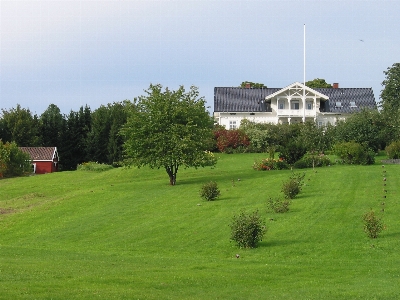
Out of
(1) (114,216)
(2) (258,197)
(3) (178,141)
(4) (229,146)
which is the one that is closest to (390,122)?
(4) (229,146)

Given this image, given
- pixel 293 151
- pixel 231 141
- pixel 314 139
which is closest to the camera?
pixel 293 151

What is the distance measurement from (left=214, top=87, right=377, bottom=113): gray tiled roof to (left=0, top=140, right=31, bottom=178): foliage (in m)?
26.0

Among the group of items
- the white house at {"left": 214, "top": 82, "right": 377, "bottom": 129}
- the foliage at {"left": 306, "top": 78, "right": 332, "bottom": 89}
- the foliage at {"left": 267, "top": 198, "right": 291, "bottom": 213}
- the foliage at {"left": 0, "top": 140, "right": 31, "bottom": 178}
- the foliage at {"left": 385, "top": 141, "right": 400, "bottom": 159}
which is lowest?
the foliage at {"left": 267, "top": 198, "right": 291, "bottom": 213}

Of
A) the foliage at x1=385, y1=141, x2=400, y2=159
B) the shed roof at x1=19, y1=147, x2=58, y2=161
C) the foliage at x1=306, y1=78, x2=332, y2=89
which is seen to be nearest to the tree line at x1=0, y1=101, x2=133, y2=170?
the shed roof at x1=19, y1=147, x2=58, y2=161

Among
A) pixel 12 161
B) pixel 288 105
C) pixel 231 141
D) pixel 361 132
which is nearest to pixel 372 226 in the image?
pixel 361 132

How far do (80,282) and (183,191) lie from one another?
2284cm

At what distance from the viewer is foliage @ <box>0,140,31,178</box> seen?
5794cm

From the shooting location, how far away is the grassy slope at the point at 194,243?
13.5 m

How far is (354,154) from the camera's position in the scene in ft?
149

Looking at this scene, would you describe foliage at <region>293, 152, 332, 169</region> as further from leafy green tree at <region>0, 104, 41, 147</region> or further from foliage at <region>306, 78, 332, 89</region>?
foliage at <region>306, 78, 332, 89</region>

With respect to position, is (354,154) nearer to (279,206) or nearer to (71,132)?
(279,206)

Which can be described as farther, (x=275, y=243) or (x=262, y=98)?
(x=262, y=98)

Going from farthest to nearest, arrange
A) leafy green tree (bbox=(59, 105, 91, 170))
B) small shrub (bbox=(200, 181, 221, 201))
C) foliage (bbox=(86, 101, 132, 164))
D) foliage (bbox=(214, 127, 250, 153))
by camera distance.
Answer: leafy green tree (bbox=(59, 105, 91, 170)), foliage (bbox=(86, 101, 132, 164)), foliage (bbox=(214, 127, 250, 153)), small shrub (bbox=(200, 181, 221, 201))

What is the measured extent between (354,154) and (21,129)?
44.4 metres
